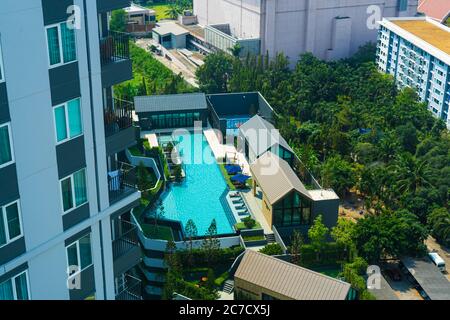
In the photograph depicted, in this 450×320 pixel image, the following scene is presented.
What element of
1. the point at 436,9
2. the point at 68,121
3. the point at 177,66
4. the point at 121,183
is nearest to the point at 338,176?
the point at 121,183

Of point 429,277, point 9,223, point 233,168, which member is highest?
point 9,223

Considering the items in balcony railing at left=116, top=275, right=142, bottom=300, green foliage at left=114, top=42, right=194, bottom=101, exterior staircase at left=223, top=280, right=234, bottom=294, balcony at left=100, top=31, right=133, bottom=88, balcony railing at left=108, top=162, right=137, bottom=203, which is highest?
balcony at left=100, top=31, right=133, bottom=88

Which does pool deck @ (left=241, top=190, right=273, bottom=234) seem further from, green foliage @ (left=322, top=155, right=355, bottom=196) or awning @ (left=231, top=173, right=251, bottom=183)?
green foliage @ (left=322, top=155, right=355, bottom=196)

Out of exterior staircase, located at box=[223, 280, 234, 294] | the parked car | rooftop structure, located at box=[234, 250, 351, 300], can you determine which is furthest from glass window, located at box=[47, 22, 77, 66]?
the parked car

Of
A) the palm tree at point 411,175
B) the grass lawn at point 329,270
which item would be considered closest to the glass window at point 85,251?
the grass lawn at point 329,270

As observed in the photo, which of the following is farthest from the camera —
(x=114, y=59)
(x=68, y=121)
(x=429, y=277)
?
(x=429, y=277)

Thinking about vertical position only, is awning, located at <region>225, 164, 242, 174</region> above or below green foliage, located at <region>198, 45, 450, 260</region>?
below

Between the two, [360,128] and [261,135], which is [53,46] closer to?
[261,135]
